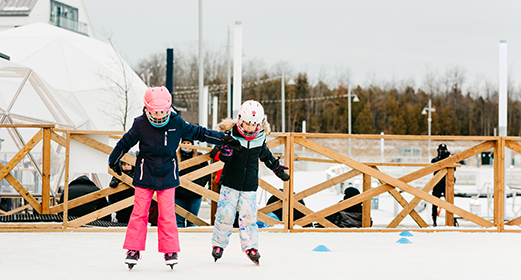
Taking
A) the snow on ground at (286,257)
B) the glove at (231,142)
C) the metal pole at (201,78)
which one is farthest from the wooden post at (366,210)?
the metal pole at (201,78)

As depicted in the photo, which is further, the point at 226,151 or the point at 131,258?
the point at 226,151

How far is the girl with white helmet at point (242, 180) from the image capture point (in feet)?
17.4

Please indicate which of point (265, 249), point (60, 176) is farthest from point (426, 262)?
point (60, 176)

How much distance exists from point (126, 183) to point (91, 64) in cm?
1861

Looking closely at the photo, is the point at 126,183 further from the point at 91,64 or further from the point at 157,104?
the point at 91,64

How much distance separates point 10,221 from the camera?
751 centimetres

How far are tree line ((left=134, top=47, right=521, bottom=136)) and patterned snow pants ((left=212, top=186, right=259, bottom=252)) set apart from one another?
62347 millimetres

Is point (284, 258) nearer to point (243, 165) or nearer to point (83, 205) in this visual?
point (243, 165)

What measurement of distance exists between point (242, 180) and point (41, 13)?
47.8 metres

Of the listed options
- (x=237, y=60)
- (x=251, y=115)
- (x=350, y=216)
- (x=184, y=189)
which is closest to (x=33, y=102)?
(x=237, y=60)

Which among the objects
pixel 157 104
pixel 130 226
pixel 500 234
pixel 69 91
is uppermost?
pixel 69 91

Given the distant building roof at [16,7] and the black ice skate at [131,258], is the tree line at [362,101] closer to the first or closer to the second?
the distant building roof at [16,7]

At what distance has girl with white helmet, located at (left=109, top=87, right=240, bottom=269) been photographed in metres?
4.87

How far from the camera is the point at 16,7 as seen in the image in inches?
1938
